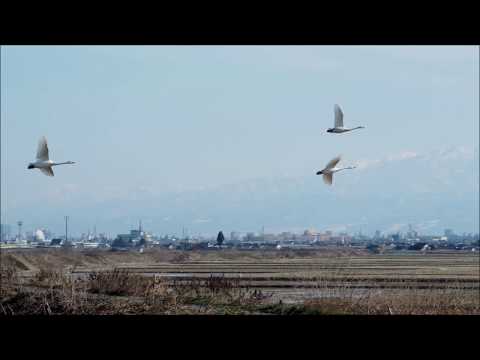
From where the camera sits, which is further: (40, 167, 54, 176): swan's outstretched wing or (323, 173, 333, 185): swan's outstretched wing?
(323, 173, 333, 185): swan's outstretched wing

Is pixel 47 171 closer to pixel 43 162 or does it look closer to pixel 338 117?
pixel 43 162

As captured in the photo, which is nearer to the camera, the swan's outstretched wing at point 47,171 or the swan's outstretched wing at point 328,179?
the swan's outstretched wing at point 47,171

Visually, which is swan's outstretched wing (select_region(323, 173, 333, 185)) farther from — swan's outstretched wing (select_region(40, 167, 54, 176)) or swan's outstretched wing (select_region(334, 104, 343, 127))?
swan's outstretched wing (select_region(40, 167, 54, 176))

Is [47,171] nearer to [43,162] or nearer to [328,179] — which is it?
[43,162]

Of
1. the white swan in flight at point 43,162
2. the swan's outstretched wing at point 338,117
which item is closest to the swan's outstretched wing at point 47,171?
the white swan in flight at point 43,162

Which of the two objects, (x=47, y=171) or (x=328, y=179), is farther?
(x=328, y=179)

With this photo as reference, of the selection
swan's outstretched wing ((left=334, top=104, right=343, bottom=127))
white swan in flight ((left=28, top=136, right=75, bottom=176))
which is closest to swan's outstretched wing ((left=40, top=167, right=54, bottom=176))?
white swan in flight ((left=28, top=136, right=75, bottom=176))

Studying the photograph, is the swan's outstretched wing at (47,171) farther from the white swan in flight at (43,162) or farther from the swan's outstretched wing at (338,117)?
the swan's outstretched wing at (338,117)

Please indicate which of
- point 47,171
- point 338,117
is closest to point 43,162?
point 47,171
